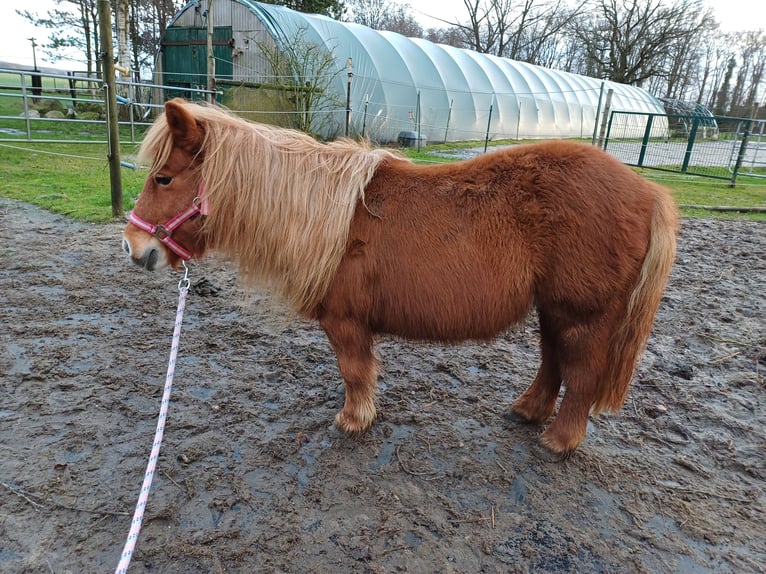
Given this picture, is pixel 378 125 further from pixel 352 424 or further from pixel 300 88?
pixel 352 424

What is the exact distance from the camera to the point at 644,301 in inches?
82.2

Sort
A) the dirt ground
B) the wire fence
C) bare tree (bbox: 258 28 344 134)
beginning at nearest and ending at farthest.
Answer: the dirt ground
bare tree (bbox: 258 28 344 134)
the wire fence

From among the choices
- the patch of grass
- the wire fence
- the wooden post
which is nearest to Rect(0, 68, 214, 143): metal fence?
the wire fence

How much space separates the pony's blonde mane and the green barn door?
13.1 m

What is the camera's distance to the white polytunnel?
12.8 meters

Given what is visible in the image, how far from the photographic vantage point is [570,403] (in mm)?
2295

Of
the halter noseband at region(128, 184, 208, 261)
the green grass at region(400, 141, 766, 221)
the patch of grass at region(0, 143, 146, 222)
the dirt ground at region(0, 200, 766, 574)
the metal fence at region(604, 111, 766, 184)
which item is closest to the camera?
the dirt ground at region(0, 200, 766, 574)

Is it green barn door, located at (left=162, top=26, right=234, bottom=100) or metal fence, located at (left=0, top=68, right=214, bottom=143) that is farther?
green barn door, located at (left=162, top=26, right=234, bottom=100)

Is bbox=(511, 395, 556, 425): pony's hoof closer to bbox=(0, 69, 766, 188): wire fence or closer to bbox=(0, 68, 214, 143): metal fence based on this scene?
bbox=(0, 69, 766, 188): wire fence

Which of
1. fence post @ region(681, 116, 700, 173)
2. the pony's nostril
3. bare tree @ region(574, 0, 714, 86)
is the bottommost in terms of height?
the pony's nostril

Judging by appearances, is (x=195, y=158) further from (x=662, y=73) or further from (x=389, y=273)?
(x=662, y=73)

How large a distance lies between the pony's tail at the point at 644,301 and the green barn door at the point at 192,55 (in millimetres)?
14214

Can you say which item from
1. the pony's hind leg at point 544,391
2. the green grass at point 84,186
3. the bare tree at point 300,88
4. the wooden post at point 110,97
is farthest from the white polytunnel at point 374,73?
the pony's hind leg at point 544,391

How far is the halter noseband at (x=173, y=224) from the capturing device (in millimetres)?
2090
